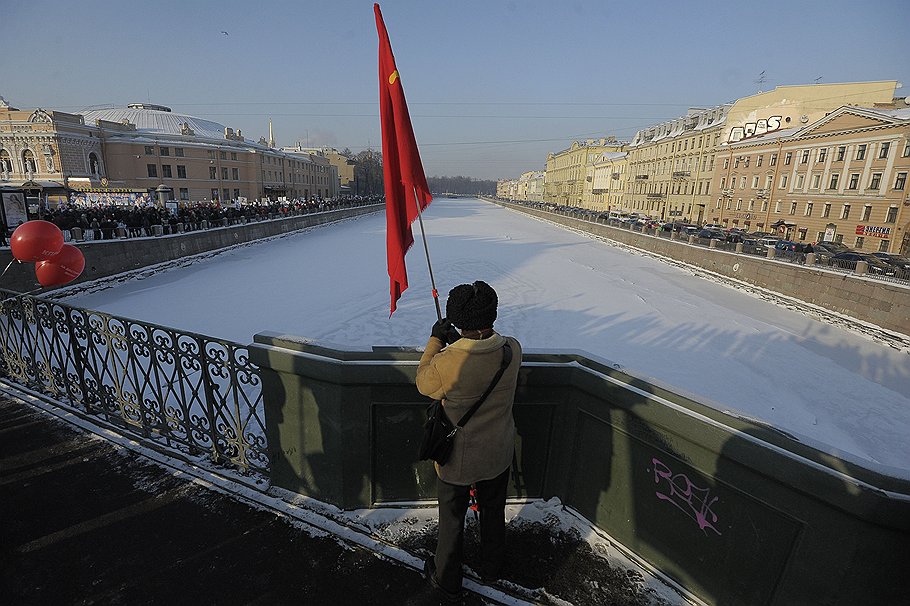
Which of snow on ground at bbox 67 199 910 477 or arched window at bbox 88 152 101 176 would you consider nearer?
snow on ground at bbox 67 199 910 477

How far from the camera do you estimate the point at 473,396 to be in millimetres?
2070

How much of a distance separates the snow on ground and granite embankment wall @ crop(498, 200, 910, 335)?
1.09 metres

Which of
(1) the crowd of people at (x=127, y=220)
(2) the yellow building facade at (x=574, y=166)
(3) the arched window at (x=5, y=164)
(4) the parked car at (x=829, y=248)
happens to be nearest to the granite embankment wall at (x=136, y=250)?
(1) the crowd of people at (x=127, y=220)

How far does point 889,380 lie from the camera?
1036 centimetres

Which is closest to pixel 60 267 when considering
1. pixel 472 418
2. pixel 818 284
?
pixel 472 418

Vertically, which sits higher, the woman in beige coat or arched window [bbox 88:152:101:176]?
arched window [bbox 88:152:101:176]

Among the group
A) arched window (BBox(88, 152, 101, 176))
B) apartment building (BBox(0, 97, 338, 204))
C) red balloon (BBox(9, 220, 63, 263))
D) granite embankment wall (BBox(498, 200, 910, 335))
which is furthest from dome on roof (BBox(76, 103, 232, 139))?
red balloon (BBox(9, 220, 63, 263))

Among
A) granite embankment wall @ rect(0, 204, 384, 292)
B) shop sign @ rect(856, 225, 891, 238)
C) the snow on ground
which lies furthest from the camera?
shop sign @ rect(856, 225, 891, 238)

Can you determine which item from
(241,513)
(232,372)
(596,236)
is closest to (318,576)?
(241,513)

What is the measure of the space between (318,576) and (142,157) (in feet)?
198

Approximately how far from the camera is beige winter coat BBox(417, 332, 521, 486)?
2.01 m

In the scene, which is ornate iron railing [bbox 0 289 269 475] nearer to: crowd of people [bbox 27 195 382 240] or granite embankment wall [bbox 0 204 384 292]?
granite embankment wall [bbox 0 204 384 292]

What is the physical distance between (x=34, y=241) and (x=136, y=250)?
1536 centimetres

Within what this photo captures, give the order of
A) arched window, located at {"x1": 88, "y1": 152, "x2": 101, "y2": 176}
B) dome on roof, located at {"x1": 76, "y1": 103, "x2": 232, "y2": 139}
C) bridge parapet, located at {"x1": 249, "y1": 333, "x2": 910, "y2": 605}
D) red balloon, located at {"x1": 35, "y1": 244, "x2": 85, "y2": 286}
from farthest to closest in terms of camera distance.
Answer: dome on roof, located at {"x1": 76, "y1": 103, "x2": 232, "y2": 139}, arched window, located at {"x1": 88, "y1": 152, "x2": 101, "y2": 176}, red balloon, located at {"x1": 35, "y1": 244, "x2": 85, "y2": 286}, bridge parapet, located at {"x1": 249, "y1": 333, "x2": 910, "y2": 605}
